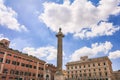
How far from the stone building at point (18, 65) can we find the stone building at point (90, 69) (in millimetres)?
16749

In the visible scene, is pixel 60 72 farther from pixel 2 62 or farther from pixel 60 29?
pixel 2 62

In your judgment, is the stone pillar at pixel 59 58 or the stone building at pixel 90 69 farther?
the stone building at pixel 90 69

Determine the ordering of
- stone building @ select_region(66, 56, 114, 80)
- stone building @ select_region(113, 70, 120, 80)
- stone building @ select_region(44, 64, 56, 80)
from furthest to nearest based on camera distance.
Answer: stone building @ select_region(113, 70, 120, 80) < stone building @ select_region(66, 56, 114, 80) < stone building @ select_region(44, 64, 56, 80)

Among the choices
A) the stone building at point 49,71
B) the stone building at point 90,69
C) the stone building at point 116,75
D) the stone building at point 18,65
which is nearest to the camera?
the stone building at point 18,65

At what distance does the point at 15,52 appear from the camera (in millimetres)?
42875

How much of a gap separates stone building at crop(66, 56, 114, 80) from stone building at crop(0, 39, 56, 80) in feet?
55.0

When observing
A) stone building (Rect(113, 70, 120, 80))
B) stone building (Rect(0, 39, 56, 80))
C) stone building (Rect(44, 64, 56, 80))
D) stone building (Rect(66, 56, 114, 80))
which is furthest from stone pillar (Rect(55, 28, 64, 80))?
stone building (Rect(113, 70, 120, 80))

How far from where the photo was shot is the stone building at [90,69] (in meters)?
54.4

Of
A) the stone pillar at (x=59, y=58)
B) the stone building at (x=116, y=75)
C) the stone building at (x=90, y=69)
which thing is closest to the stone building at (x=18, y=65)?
the stone pillar at (x=59, y=58)

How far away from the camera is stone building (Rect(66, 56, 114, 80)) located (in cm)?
5444

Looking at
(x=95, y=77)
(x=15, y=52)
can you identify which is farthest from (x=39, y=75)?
(x=95, y=77)

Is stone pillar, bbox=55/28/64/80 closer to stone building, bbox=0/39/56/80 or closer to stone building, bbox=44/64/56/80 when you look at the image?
stone building, bbox=0/39/56/80

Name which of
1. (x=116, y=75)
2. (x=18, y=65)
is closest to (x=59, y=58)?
(x=18, y=65)

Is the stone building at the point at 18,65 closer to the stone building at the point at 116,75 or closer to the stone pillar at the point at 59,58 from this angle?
the stone pillar at the point at 59,58
